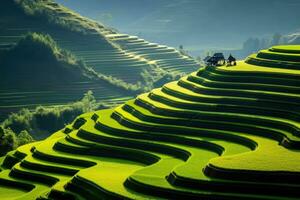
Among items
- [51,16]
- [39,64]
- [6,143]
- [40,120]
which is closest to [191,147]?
[6,143]

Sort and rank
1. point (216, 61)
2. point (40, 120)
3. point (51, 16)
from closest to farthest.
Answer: point (216, 61)
point (40, 120)
point (51, 16)

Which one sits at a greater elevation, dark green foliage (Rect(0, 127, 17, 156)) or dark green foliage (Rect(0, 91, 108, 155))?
dark green foliage (Rect(0, 127, 17, 156))

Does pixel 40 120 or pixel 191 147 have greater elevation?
pixel 191 147

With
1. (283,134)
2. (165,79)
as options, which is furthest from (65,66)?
(283,134)

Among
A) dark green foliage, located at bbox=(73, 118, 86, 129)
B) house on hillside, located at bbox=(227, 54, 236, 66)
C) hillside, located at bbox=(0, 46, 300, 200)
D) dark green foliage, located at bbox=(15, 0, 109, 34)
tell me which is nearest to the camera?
hillside, located at bbox=(0, 46, 300, 200)

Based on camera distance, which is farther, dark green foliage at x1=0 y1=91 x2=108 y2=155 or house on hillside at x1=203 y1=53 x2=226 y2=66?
dark green foliage at x1=0 y1=91 x2=108 y2=155

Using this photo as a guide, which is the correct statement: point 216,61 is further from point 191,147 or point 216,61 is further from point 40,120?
point 40,120

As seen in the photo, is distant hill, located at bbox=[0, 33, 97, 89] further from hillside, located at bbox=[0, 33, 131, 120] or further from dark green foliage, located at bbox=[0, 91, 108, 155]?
dark green foliage, located at bbox=[0, 91, 108, 155]

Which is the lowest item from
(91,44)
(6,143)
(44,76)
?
(6,143)

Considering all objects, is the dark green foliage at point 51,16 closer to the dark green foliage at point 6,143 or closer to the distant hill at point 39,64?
the distant hill at point 39,64

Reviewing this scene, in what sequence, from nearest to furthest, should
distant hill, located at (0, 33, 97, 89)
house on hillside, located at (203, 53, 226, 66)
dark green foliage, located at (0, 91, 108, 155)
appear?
1. house on hillside, located at (203, 53, 226, 66)
2. dark green foliage, located at (0, 91, 108, 155)
3. distant hill, located at (0, 33, 97, 89)

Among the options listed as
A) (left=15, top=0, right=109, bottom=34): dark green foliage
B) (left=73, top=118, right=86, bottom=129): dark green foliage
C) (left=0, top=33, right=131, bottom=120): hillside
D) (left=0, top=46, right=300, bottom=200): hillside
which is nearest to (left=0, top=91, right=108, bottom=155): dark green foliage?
(left=0, top=33, right=131, bottom=120): hillside
